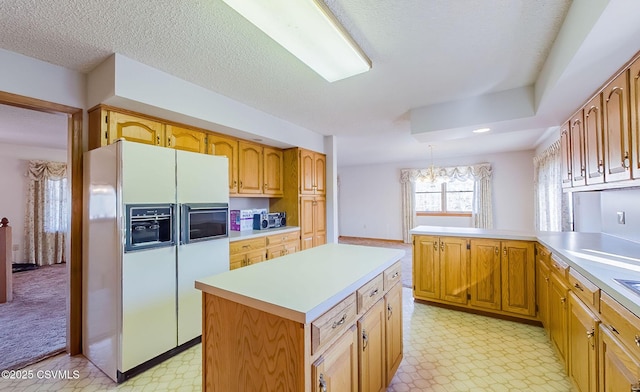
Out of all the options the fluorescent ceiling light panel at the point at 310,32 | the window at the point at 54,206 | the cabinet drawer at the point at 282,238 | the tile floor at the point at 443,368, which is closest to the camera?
the fluorescent ceiling light panel at the point at 310,32

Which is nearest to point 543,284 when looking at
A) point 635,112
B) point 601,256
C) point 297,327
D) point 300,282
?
point 601,256

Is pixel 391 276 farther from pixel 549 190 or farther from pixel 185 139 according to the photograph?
pixel 549 190

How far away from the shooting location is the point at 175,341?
2.18 m

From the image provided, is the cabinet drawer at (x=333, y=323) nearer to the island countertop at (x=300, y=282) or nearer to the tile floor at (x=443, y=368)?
the island countertop at (x=300, y=282)

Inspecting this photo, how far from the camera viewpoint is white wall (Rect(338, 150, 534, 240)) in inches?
245

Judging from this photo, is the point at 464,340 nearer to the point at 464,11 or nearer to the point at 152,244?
the point at 464,11

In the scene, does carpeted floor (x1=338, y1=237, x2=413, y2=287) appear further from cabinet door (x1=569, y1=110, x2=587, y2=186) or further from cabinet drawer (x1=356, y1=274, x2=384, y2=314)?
cabinet drawer (x1=356, y1=274, x2=384, y2=314)

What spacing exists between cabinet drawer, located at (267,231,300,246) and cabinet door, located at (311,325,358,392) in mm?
2186

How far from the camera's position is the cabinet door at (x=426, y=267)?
10.3ft

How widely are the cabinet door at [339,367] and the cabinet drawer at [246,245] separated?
1913 mm

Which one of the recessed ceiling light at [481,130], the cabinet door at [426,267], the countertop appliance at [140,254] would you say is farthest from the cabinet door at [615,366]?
the countertop appliance at [140,254]

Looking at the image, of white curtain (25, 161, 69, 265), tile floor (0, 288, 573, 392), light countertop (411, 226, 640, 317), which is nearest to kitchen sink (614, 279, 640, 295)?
light countertop (411, 226, 640, 317)

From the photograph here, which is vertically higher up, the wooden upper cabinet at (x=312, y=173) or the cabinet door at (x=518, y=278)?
the wooden upper cabinet at (x=312, y=173)

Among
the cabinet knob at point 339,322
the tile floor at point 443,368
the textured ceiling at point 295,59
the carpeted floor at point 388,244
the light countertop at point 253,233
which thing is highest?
the textured ceiling at point 295,59
